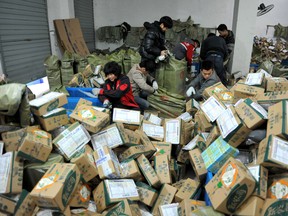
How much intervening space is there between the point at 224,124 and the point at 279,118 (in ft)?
1.32

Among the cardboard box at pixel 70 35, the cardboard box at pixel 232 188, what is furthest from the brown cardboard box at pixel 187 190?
the cardboard box at pixel 70 35

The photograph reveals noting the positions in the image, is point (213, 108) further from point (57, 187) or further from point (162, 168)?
point (57, 187)

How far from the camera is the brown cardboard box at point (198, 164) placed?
183 cm

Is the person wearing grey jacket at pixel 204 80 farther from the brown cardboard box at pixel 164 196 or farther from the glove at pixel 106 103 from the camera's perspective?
the brown cardboard box at pixel 164 196

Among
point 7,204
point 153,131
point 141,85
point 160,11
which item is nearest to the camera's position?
point 7,204

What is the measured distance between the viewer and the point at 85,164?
1.75 meters

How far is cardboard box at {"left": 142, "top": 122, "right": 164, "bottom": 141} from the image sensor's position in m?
2.48

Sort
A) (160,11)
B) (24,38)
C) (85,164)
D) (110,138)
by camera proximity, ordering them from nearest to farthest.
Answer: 1. (85,164)
2. (110,138)
3. (24,38)
4. (160,11)

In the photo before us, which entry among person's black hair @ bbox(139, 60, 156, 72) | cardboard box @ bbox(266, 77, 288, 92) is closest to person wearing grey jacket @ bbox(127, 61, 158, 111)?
person's black hair @ bbox(139, 60, 156, 72)

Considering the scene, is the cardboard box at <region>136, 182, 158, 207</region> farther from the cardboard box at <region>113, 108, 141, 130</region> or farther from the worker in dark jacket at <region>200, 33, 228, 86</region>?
the worker in dark jacket at <region>200, 33, 228, 86</region>

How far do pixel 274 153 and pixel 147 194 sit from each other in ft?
3.15

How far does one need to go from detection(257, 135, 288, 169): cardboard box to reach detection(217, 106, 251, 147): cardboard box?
0.83 feet

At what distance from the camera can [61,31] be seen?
4.49 metres

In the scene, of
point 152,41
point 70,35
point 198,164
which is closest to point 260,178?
point 198,164
